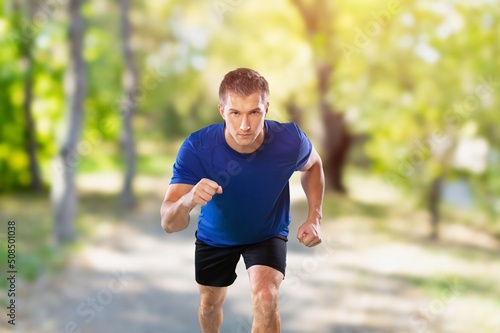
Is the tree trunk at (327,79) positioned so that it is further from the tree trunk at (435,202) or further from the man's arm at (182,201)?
the man's arm at (182,201)

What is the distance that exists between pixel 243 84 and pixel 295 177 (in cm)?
445

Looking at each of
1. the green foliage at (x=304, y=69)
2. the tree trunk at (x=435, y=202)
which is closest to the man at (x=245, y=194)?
the green foliage at (x=304, y=69)

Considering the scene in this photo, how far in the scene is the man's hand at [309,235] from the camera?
1649mm

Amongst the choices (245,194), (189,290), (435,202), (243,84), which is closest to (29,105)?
(189,290)

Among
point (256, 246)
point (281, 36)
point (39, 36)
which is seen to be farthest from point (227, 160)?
point (281, 36)

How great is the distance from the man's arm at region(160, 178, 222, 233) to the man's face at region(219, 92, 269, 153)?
14cm

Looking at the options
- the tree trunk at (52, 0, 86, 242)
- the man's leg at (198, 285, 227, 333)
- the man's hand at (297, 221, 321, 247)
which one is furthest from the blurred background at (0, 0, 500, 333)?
the man's hand at (297, 221, 321, 247)

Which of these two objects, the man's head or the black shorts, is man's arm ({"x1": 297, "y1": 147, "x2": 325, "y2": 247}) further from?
the man's head

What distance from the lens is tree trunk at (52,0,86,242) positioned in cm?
685

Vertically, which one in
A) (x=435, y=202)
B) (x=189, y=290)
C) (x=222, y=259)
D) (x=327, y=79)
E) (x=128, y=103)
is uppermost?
(x=327, y=79)

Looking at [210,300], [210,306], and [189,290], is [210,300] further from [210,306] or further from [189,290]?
[189,290]

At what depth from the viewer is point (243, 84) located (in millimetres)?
1518

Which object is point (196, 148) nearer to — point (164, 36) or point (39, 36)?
point (39, 36)

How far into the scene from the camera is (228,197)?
165 cm
